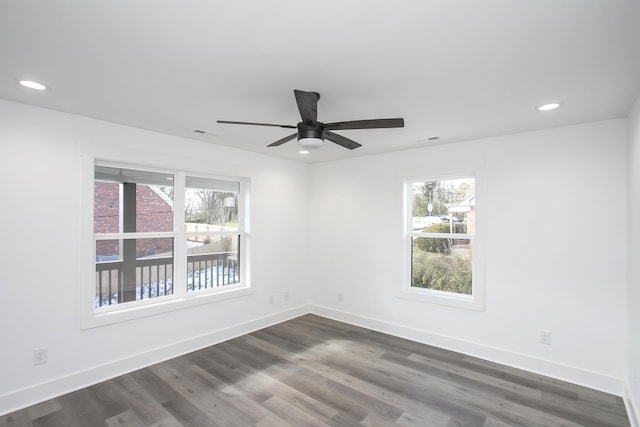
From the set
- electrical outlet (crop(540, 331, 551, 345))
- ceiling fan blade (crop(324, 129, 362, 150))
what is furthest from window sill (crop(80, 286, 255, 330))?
electrical outlet (crop(540, 331, 551, 345))

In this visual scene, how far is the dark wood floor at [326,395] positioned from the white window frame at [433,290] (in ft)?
1.99

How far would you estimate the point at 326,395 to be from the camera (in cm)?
288

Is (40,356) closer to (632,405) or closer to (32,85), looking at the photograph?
(32,85)

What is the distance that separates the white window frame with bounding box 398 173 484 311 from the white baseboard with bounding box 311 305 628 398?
0.43 metres

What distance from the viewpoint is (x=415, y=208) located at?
14.4 feet

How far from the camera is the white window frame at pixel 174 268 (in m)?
3.02

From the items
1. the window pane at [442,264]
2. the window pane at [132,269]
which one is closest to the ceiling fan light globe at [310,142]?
the window pane at [132,269]

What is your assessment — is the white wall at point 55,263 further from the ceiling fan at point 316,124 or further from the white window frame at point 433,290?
the white window frame at point 433,290

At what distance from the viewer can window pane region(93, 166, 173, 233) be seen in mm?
3252

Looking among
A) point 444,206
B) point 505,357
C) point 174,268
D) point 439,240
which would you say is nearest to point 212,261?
point 174,268

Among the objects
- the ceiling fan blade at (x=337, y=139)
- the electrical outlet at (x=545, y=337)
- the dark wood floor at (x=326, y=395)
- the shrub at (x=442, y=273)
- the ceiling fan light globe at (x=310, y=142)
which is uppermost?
the ceiling fan blade at (x=337, y=139)

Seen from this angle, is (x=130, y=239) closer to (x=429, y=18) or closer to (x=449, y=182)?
(x=429, y=18)

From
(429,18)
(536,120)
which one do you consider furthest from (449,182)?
(429,18)

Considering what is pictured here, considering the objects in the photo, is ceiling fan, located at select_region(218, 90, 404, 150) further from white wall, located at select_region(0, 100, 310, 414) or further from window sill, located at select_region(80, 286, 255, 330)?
window sill, located at select_region(80, 286, 255, 330)
